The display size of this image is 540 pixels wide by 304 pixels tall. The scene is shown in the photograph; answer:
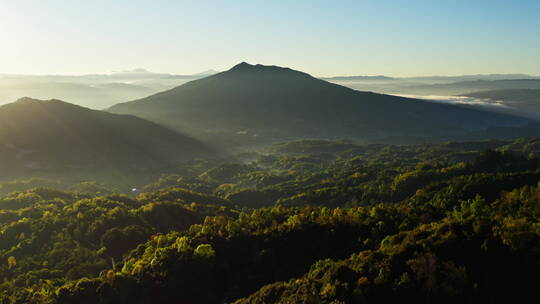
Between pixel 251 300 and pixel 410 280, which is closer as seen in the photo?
pixel 410 280

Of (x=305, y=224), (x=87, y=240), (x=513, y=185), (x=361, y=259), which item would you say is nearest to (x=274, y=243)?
(x=305, y=224)

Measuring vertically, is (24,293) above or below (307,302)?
below

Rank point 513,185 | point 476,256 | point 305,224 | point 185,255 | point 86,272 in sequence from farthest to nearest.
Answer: point 513,185, point 86,272, point 305,224, point 185,255, point 476,256

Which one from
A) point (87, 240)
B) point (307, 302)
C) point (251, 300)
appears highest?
point (307, 302)

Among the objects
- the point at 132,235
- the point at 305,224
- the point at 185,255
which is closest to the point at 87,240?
the point at 132,235

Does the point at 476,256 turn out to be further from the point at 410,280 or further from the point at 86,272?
the point at 86,272

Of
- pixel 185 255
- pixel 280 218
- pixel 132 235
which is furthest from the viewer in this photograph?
pixel 132 235

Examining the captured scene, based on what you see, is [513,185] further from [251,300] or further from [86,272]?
[86,272]

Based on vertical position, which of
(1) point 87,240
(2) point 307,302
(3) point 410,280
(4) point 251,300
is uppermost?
(3) point 410,280

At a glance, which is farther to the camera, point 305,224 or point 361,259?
point 305,224
